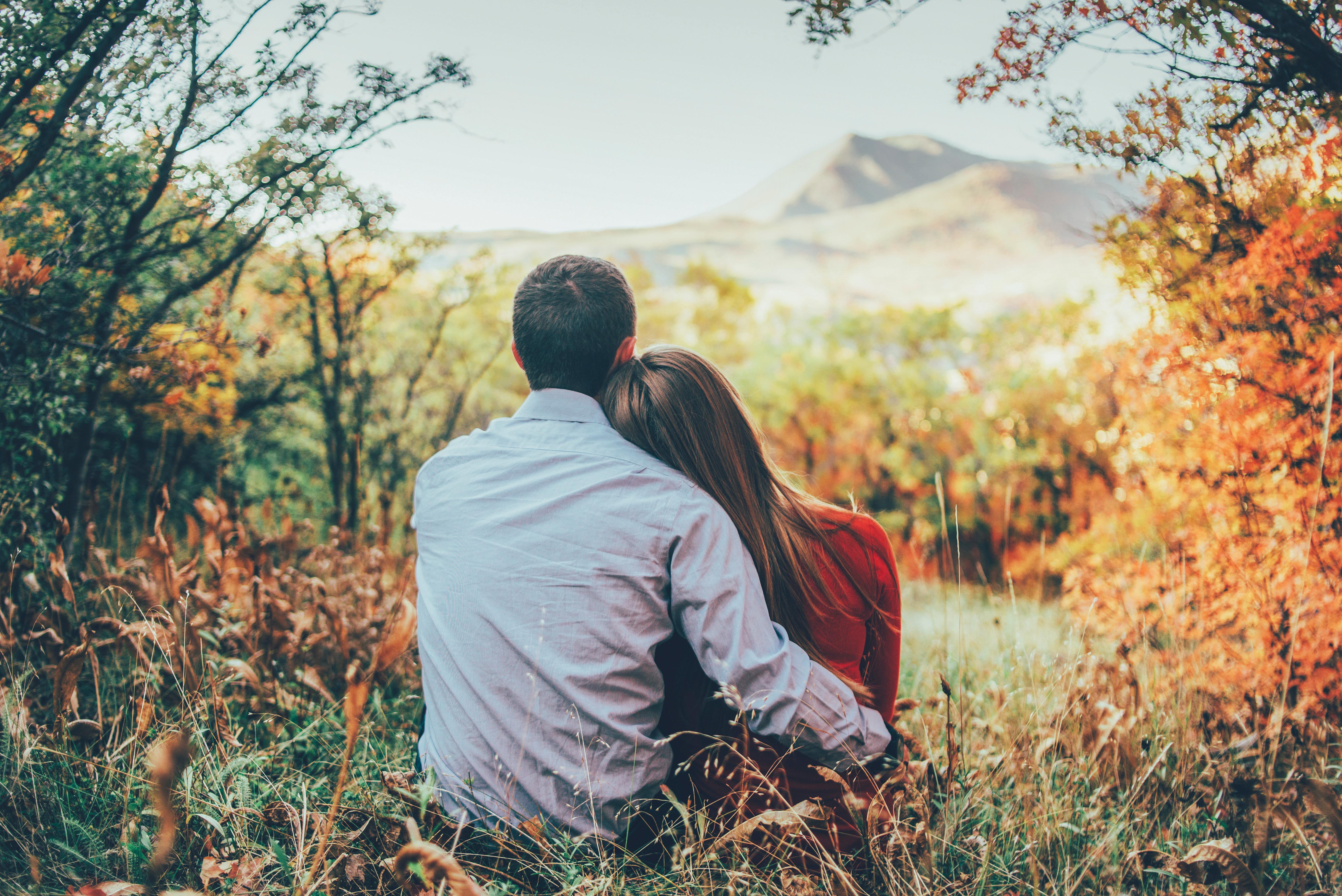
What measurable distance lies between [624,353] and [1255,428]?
211 centimetres

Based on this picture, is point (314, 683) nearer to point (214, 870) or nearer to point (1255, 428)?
point (214, 870)

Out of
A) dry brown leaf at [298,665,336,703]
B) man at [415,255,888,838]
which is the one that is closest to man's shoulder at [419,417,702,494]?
man at [415,255,888,838]

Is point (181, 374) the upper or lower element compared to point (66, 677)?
upper

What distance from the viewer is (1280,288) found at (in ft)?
7.22

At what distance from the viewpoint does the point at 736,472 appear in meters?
1.50

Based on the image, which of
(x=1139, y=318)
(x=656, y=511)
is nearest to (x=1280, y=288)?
(x=1139, y=318)

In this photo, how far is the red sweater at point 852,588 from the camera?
1486 mm

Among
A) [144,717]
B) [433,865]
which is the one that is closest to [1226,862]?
[433,865]

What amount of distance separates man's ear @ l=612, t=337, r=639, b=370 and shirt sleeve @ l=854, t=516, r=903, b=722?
0.64 m

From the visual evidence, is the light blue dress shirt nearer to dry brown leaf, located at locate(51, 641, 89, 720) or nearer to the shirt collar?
the shirt collar

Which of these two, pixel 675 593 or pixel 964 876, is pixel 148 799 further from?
pixel 964 876

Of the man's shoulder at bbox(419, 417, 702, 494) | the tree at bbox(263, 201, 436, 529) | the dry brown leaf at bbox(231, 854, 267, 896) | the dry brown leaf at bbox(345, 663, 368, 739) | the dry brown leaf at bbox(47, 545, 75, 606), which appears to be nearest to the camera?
the dry brown leaf at bbox(345, 663, 368, 739)

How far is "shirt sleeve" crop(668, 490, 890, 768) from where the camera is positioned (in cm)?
126

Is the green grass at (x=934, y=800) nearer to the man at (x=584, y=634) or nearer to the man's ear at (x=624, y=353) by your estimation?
the man at (x=584, y=634)
